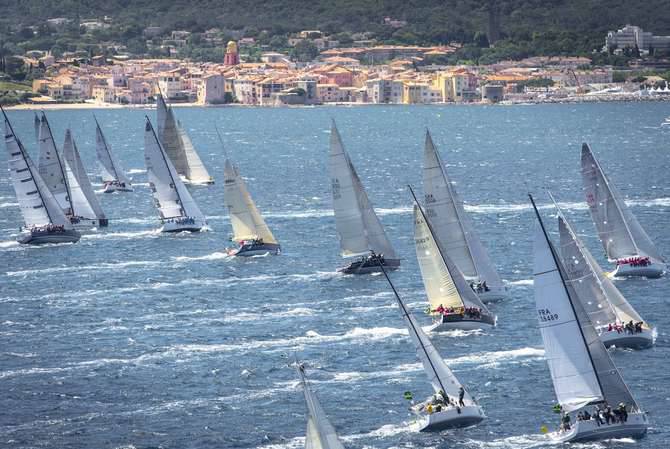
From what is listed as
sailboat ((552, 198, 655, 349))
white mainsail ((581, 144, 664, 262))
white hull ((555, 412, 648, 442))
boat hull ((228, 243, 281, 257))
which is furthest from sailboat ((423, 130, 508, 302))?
white hull ((555, 412, 648, 442))

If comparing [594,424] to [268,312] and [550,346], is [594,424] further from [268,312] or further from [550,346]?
[268,312]

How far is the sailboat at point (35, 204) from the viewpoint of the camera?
9281 cm

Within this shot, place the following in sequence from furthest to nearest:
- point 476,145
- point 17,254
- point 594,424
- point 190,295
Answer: point 476,145 < point 17,254 < point 190,295 < point 594,424

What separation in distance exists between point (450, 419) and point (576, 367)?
431cm

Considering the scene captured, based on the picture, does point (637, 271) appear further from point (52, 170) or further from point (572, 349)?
point (52, 170)


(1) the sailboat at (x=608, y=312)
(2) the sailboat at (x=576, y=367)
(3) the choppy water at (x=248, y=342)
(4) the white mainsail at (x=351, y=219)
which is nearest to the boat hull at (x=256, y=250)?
(3) the choppy water at (x=248, y=342)

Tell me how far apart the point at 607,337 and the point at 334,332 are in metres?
11.7

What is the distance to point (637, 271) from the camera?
249 feet

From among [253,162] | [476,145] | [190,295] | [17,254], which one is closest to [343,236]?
[190,295]

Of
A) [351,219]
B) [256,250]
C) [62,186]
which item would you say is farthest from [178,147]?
[351,219]

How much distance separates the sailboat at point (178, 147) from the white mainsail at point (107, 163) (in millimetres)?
4113

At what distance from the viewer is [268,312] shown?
7125 cm

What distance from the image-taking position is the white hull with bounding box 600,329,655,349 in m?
60.7

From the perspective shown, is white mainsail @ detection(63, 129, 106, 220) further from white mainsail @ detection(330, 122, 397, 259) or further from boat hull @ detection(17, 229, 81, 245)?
white mainsail @ detection(330, 122, 397, 259)
